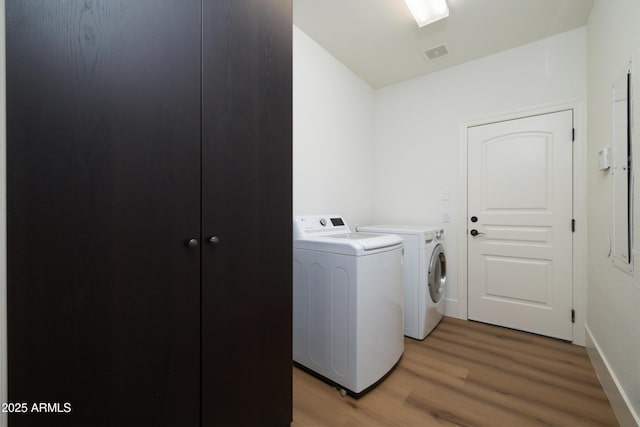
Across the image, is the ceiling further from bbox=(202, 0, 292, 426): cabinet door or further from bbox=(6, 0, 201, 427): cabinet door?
bbox=(6, 0, 201, 427): cabinet door

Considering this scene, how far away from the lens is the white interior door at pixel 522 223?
2203mm

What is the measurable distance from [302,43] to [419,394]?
269cm

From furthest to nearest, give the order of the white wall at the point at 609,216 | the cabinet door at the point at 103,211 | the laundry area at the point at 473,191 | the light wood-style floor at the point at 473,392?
1. the laundry area at the point at 473,191
2. the light wood-style floor at the point at 473,392
3. the white wall at the point at 609,216
4. the cabinet door at the point at 103,211

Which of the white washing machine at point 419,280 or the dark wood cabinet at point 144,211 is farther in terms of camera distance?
the white washing machine at point 419,280

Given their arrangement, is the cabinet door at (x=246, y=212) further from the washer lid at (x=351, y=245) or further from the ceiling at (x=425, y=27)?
the ceiling at (x=425, y=27)

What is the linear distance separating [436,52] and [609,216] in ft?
6.11

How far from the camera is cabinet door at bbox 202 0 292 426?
3.01 feet

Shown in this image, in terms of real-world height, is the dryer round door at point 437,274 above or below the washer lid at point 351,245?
below

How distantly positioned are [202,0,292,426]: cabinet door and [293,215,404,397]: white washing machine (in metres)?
0.44

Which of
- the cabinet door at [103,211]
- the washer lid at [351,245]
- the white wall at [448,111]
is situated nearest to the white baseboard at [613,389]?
the white wall at [448,111]

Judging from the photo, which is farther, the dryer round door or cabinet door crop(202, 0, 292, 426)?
the dryer round door

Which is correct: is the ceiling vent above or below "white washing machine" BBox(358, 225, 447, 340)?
above

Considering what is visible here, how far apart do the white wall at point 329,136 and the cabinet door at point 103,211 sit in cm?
133

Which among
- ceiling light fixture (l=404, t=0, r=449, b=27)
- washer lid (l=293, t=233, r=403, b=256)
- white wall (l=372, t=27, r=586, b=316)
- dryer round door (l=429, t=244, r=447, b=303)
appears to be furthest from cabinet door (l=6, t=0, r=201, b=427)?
white wall (l=372, t=27, r=586, b=316)
